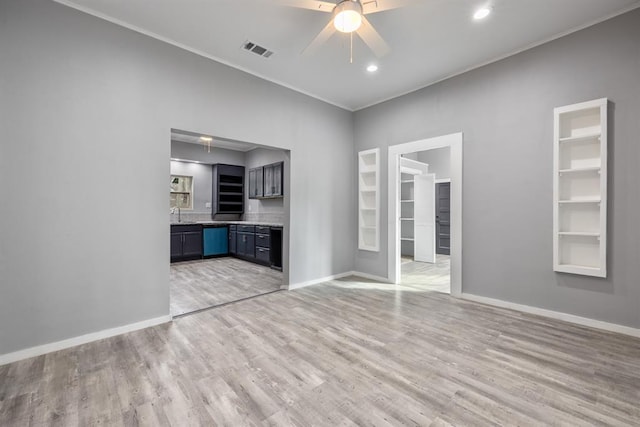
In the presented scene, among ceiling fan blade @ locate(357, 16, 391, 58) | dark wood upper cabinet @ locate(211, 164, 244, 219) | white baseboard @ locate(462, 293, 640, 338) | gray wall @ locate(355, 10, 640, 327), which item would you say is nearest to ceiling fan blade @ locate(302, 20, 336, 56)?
ceiling fan blade @ locate(357, 16, 391, 58)

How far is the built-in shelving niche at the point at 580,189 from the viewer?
2809 mm

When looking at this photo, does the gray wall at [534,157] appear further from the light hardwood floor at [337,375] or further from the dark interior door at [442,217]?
the dark interior door at [442,217]

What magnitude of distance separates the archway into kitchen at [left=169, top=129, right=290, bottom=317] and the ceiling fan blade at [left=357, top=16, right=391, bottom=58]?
3000 mm

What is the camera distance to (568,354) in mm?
2330

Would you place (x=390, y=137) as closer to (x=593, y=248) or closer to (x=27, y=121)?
(x=593, y=248)

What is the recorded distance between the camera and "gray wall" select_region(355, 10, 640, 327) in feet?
8.86

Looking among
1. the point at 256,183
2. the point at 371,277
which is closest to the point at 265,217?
the point at 256,183

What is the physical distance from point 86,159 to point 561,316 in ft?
16.9

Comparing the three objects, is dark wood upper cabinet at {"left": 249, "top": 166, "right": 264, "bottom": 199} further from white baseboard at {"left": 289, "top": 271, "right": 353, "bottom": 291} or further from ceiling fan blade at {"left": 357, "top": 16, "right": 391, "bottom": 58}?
ceiling fan blade at {"left": 357, "top": 16, "right": 391, "bottom": 58}

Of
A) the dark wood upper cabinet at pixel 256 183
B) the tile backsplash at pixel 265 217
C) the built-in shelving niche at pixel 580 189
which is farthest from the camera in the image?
the dark wood upper cabinet at pixel 256 183

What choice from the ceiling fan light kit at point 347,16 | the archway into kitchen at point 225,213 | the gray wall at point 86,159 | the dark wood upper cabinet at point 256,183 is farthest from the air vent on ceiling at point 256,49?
the dark wood upper cabinet at point 256,183

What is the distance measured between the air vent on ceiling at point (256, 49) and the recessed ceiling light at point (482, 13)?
2203mm

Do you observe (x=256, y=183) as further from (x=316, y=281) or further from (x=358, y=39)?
(x=358, y=39)

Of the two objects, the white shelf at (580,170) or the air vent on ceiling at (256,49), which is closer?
the white shelf at (580,170)
